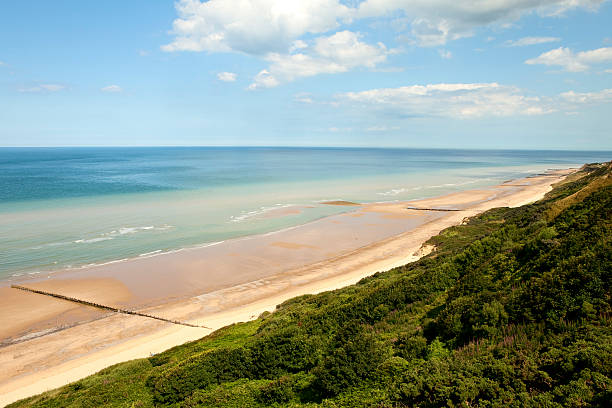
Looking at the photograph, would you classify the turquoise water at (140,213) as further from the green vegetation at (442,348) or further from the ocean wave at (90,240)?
the green vegetation at (442,348)

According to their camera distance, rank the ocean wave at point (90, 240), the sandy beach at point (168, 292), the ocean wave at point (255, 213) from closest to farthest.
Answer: the sandy beach at point (168, 292) < the ocean wave at point (90, 240) < the ocean wave at point (255, 213)

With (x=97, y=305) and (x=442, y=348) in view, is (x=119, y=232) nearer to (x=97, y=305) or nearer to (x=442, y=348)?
(x=97, y=305)

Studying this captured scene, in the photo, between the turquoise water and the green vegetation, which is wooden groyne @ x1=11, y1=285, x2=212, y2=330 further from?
the green vegetation

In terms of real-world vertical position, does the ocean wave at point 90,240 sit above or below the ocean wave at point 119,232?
below

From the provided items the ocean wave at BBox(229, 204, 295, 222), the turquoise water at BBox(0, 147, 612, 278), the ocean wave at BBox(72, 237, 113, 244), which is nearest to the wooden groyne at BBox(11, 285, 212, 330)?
the turquoise water at BBox(0, 147, 612, 278)

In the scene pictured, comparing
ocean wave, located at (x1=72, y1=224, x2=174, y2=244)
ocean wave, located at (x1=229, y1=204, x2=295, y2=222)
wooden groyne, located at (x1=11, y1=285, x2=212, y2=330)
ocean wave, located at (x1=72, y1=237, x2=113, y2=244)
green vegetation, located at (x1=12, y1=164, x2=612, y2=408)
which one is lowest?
wooden groyne, located at (x1=11, y1=285, x2=212, y2=330)

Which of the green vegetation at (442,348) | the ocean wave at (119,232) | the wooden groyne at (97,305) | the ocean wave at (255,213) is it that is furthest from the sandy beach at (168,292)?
the ocean wave at (255,213)

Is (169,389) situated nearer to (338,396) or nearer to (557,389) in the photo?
(338,396)

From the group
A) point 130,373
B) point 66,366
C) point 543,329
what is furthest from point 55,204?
point 543,329
